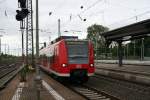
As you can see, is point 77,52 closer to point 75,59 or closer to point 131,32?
point 75,59

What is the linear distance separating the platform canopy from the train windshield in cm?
735

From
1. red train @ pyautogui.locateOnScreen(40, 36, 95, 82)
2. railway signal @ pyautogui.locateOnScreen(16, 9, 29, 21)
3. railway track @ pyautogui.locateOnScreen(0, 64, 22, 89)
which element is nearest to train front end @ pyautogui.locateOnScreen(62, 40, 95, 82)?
red train @ pyautogui.locateOnScreen(40, 36, 95, 82)

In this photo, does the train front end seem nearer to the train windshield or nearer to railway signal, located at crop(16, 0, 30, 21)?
the train windshield

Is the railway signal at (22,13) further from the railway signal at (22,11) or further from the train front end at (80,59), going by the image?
the train front end at (80,59)

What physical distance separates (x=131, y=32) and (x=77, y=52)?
1116cm

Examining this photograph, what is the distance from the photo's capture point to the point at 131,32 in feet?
105

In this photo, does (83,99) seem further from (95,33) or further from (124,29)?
(95,33)

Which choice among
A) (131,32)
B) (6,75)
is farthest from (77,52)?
(6,75)

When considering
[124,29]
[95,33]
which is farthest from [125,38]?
[95,33]

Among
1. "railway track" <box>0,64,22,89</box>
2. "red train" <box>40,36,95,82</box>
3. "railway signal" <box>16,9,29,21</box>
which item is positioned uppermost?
"railway signal" <box>16,9,29,21</box>

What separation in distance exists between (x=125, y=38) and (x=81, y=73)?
14912mm

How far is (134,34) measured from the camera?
32.3 meters

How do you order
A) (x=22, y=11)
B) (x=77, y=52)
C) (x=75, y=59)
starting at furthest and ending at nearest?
(x=77, y=52)
(x=75, y=59)
(x=22, y=11)

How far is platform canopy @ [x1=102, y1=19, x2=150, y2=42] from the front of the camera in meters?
29.3
